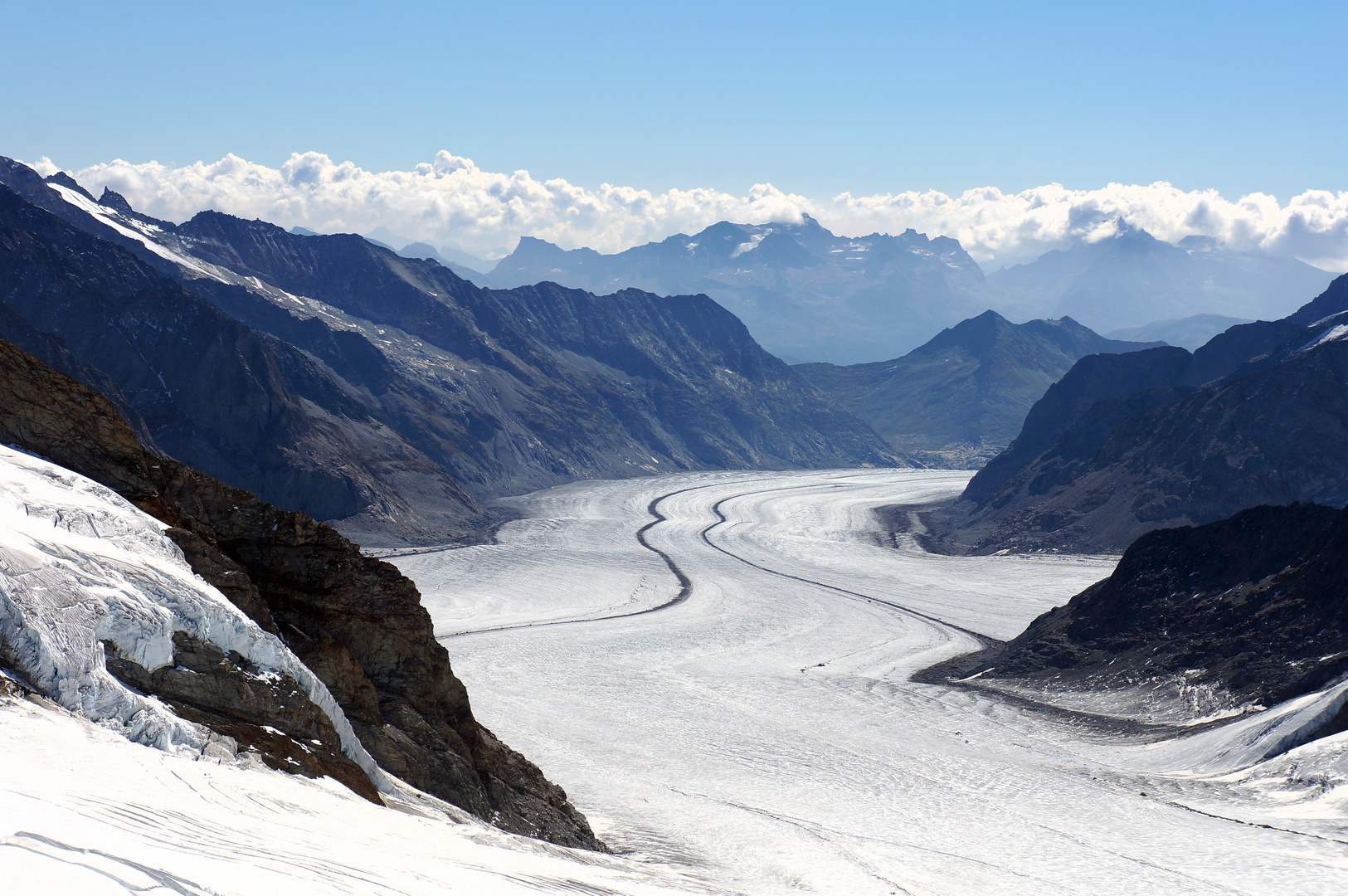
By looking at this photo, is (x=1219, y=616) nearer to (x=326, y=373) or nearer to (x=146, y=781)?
(x=146, y=781)

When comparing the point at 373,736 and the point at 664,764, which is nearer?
the point at 373,736

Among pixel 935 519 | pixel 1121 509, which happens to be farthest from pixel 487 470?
pixel 1121 509

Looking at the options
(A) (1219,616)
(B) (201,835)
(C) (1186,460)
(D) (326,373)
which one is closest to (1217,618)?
(A) (1219,616)

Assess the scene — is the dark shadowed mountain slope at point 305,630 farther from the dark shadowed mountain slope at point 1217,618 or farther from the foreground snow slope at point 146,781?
the dark shadowed mountain slope at point 1217,618

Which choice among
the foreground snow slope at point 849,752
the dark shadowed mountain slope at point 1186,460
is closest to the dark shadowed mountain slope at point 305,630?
the foreground snow slope at point 849,752

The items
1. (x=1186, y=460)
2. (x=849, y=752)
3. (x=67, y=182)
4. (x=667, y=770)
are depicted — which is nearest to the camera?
(x=667, y=770)

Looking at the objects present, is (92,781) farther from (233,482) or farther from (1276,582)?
(233,482)
